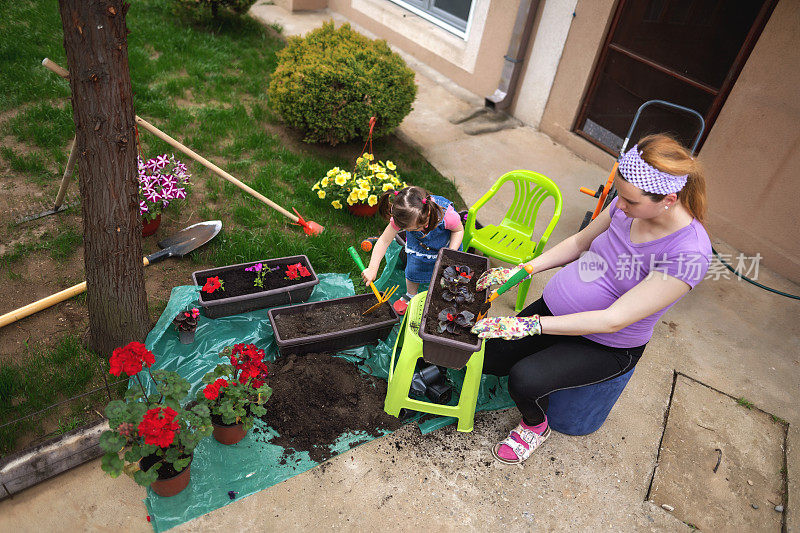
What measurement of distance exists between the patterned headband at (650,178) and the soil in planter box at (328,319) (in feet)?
5.79

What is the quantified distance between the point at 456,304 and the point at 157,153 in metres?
3.46

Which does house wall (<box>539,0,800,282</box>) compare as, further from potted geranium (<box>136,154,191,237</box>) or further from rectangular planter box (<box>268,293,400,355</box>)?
potted geranium (<box>136,154,191,237</box>)

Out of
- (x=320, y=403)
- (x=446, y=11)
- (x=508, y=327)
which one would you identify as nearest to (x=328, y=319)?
(x=320, y=403)

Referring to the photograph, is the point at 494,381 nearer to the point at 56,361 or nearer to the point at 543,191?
the point at 543,191

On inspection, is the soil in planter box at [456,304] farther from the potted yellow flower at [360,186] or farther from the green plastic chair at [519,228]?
the potted yellow flower at [360,186]

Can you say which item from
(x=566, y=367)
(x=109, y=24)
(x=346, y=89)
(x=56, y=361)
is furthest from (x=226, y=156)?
(x=566, y=367)

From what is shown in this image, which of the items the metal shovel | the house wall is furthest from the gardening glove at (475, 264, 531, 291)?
the house wall

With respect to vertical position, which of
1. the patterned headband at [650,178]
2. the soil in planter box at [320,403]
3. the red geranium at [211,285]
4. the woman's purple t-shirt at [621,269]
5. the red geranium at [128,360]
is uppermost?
the patterned headband at [650,178]

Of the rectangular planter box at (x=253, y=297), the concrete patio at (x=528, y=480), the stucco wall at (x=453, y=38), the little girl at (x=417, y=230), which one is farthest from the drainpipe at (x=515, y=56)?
the rectangular planter box at (x=253, y=297)

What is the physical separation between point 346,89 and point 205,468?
11.7 feet

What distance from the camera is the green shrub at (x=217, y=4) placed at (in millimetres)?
7336

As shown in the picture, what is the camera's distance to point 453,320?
268cm

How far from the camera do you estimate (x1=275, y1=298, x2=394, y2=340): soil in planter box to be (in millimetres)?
3316

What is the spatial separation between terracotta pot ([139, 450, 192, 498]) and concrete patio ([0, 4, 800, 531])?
143 mm
